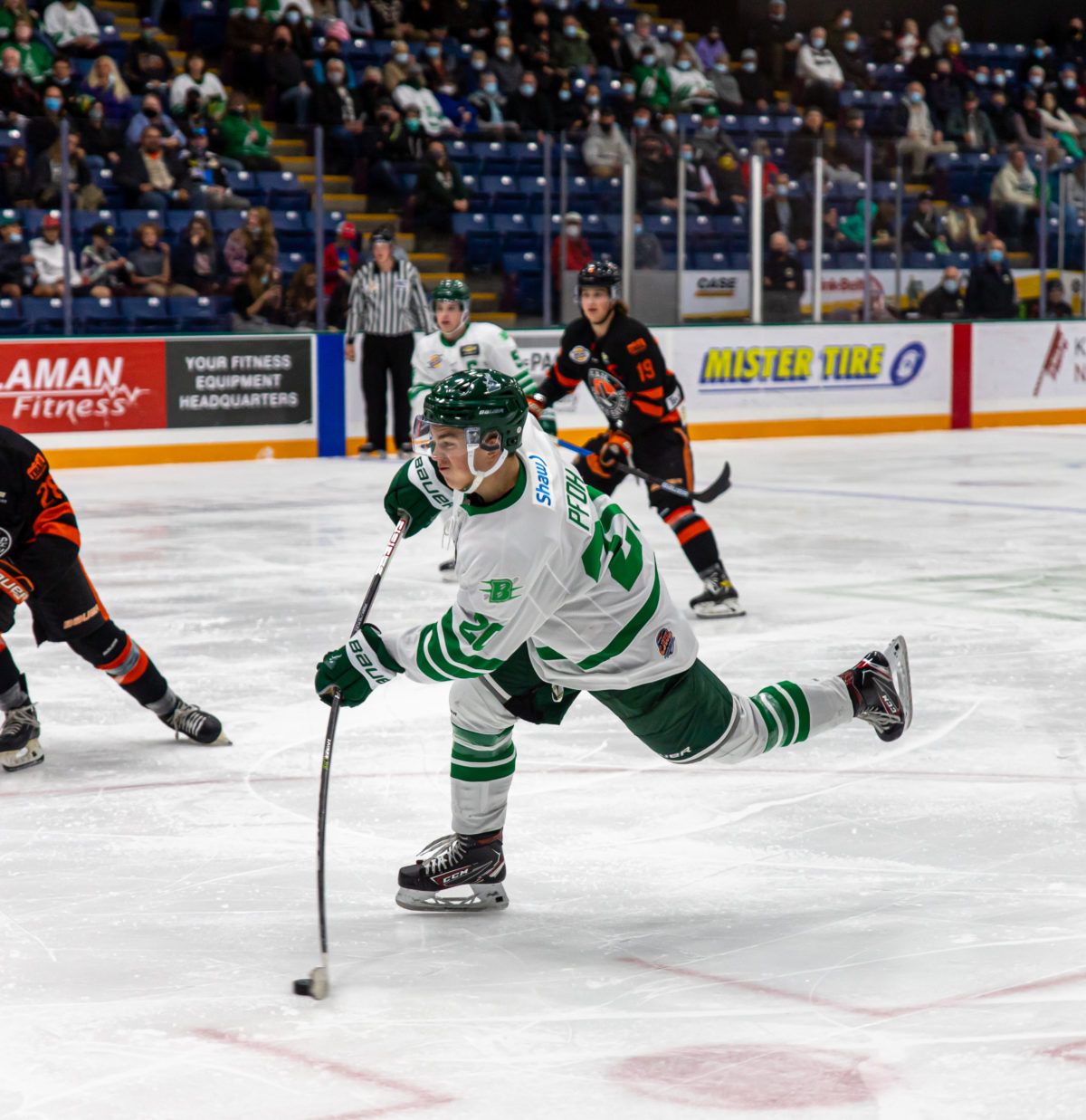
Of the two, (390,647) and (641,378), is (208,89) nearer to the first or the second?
(641,378)

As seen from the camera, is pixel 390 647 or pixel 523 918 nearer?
pixel 390 647

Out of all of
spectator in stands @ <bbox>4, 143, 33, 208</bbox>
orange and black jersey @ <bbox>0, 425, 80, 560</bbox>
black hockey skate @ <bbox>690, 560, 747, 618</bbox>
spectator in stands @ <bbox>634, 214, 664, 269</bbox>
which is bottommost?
black hockey skate @ <bbox>690, 560, 747, 618</bbox>

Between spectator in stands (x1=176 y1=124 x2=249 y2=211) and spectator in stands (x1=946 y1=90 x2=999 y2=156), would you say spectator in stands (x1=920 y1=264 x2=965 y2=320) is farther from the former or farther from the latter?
spectator in stands (x1=176 y1=124 x2=249 y2=211)

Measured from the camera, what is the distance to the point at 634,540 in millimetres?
3199

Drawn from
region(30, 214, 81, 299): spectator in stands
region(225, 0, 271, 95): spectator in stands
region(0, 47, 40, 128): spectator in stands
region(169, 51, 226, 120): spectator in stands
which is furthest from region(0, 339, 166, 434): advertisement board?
region(225, 0, 271, 95): spectator in stands

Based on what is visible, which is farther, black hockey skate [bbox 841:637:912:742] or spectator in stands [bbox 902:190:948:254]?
spectator in stands [bbox 902:190:948:254]

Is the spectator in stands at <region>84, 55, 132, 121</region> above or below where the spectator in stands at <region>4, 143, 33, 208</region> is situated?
above

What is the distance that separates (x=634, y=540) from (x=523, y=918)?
69cm

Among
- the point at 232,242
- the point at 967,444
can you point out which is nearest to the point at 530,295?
the point at 232,242

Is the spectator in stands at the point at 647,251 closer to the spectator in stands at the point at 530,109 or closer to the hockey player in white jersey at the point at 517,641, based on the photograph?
the spectator in stands at the point at 530,109

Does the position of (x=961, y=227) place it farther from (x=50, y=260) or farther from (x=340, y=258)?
(x=50, y=260)

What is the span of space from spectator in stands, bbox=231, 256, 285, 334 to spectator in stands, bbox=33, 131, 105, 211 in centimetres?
111

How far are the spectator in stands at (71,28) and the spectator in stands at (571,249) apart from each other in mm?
3716

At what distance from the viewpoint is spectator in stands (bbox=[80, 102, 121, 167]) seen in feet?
38.7
